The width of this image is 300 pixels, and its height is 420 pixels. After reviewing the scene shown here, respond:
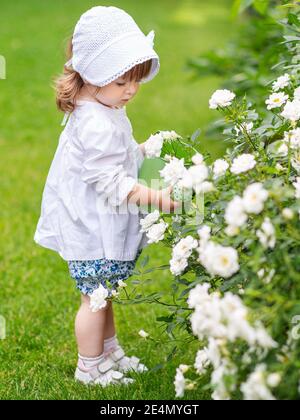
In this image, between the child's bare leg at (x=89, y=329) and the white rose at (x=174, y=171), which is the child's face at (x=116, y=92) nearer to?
the white rose at (x=174, y=171)

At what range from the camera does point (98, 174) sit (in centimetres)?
276

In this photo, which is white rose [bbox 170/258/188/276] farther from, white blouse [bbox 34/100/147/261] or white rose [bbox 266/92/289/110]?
white rose [bbox 266/92/289/110]

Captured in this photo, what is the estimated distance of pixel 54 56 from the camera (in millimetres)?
9977

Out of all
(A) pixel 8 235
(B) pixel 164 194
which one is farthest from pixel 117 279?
(A) pixel 8 235

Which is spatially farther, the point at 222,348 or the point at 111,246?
the point at 111,246

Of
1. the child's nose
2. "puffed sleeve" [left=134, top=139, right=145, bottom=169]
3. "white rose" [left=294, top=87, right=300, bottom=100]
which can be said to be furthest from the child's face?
"white rose" [left=294, top=87, right=300, bottom=100]

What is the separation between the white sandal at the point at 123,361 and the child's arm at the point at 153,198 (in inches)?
28.3

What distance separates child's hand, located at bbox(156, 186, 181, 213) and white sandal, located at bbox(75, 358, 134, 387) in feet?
2.33

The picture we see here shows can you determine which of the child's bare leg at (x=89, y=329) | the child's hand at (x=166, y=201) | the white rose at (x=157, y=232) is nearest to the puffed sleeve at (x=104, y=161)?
the child's hand at (x=166, y=201)

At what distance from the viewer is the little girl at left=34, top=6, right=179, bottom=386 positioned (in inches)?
108

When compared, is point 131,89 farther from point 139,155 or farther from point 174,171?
point 174,171

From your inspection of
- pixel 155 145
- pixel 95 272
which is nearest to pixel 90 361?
pixel 95 272
